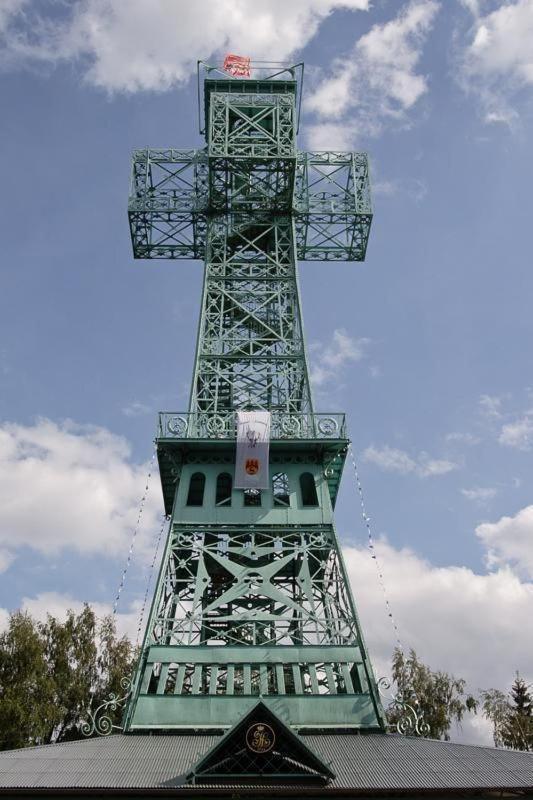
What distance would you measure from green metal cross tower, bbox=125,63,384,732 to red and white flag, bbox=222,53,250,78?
55.8 inches

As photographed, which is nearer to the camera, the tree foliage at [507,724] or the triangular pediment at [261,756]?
the triangular pediment at [261,756]

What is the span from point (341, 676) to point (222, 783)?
664 centimetres

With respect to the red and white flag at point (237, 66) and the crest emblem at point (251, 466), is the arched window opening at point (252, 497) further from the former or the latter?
the red and white flag at point (237, 66)

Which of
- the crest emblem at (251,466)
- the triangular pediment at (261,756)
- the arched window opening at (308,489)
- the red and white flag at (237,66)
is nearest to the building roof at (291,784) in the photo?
Answer: the triangular pediment at (261,756)

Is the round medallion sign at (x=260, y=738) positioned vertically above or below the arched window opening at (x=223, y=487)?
below

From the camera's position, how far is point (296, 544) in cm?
2866

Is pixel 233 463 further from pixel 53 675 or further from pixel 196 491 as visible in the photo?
pixel 53 675

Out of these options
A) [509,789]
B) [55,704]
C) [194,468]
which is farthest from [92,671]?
[509,789]

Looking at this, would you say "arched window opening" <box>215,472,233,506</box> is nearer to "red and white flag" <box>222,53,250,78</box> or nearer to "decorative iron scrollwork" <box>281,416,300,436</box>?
"decorative iron scrollwork" <box>281,416,300,436</box>

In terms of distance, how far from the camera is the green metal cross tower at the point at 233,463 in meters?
24.4

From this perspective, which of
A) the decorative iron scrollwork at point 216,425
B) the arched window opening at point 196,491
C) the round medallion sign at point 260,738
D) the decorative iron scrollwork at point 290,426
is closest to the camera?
the round medallion sign at point 260,738

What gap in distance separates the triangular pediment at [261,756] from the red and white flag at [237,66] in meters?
35.9

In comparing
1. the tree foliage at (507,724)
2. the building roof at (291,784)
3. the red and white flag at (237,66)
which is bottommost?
the building roof at (291,784)

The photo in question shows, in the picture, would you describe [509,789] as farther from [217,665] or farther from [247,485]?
[247,485]
